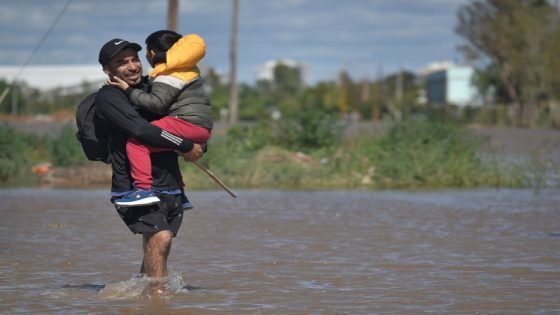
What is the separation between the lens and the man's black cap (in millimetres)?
8180

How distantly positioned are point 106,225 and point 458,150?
9.01 m

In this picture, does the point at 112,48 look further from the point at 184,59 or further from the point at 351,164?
the point at 351,164

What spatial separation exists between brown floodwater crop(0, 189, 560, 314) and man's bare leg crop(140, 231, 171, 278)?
25 centimetres

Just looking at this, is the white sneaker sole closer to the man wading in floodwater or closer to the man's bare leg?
the man wading in floodwater

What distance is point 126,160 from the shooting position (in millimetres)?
8289

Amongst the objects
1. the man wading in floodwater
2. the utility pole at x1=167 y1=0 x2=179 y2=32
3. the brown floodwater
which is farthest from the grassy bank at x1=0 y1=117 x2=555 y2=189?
the man wading in floodwater

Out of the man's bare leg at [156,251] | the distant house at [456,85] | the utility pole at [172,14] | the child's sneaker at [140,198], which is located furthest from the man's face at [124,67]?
the distant house at [456,85]

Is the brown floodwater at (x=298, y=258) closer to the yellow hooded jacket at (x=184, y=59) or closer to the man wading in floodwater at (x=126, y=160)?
the man wading in floodwater at (x=126, y=160)

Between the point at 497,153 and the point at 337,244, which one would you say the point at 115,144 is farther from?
the point at 497,153

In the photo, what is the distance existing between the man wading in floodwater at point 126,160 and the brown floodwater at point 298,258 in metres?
0.52

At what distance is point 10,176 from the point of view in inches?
844

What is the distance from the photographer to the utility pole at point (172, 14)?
2758cm

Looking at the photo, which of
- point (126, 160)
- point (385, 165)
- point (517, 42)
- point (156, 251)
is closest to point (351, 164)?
point (385, 165)

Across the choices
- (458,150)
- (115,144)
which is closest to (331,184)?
(458,150)
